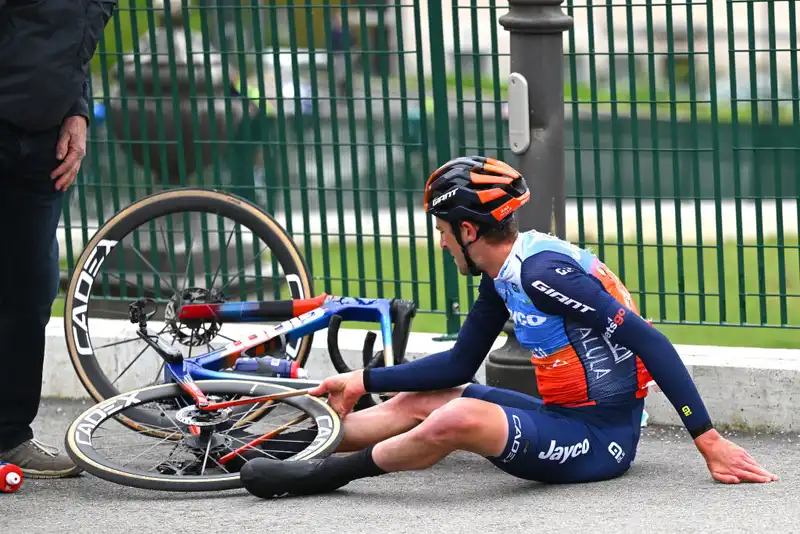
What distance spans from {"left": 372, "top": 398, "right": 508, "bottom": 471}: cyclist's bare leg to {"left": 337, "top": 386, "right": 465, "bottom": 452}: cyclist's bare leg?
446 millimetres

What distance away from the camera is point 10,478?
231 inches

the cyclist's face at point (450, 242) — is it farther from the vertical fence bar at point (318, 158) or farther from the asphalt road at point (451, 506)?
the vertical fence bar at point (318, 158)

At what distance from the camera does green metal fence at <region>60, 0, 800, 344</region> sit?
6680 millimetres

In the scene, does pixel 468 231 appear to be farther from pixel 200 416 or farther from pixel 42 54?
pixel 42 54

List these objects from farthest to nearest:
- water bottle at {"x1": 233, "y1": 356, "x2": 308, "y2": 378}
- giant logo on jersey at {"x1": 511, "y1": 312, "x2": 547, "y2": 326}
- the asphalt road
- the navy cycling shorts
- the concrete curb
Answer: the concrete curb → water bottle at {"x1": 233, "y1": 356, "x2": 308, "y2": 378} → giant logo on jersey at {"x1": 511, "y1": 312, "x2": 547, "y2": 326} → the navy cycling shorts → the asphalt road

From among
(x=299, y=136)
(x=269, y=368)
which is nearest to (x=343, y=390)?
(x=269, y=368)

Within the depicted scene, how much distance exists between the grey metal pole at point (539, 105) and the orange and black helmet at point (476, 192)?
72 centimetres

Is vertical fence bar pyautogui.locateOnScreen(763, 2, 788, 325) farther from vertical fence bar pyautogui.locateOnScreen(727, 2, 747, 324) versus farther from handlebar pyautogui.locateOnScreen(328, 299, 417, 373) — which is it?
handlebar pyautogui.locateOnScreen(328, 299, 417, 373)

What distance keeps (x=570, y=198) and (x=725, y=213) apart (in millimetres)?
684

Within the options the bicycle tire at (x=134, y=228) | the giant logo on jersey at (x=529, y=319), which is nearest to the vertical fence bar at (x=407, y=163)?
the bicycle tire at (x=134, y=228)

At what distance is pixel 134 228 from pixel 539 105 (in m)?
1.86

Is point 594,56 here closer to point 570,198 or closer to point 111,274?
point 570,198

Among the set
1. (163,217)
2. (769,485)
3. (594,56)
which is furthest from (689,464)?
(163,217)

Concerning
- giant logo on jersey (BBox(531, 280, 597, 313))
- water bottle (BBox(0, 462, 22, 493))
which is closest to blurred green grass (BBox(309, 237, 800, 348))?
giant logo on jersey (BBox(531, 280, 597, 313))
